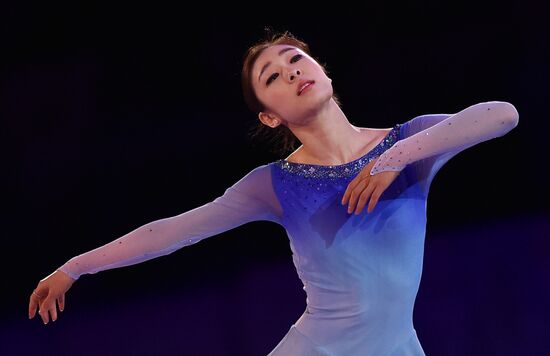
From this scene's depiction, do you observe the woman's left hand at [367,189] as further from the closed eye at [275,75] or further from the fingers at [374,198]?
the closed eye at [275,75]

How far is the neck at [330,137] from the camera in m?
2.38

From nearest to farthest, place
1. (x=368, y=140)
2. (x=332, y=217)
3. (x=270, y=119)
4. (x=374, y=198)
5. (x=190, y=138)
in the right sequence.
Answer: (x=374, y=198) → (x=332, y=217) → (x=368, y=140) → (x=270, y=119) → (x=190, y=138)

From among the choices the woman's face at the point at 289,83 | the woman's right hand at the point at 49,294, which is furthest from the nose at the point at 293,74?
the woman's right hand at the point at 49,294

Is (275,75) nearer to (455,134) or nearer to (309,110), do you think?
(309,110)

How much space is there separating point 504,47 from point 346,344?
5.81ft

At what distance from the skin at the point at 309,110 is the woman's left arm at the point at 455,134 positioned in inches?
10.7

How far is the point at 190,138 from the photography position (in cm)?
371

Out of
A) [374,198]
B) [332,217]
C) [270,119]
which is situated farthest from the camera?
[270,119]

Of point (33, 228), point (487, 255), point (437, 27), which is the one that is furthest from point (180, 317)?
point (437, 27)

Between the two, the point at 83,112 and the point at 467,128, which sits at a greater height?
the point at 83,112

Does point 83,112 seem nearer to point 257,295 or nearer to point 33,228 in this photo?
point 33,228

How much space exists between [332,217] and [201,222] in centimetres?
40

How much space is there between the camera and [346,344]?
89.4 inches

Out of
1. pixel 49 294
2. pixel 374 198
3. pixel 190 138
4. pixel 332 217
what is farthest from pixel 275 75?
pixel 190 138
